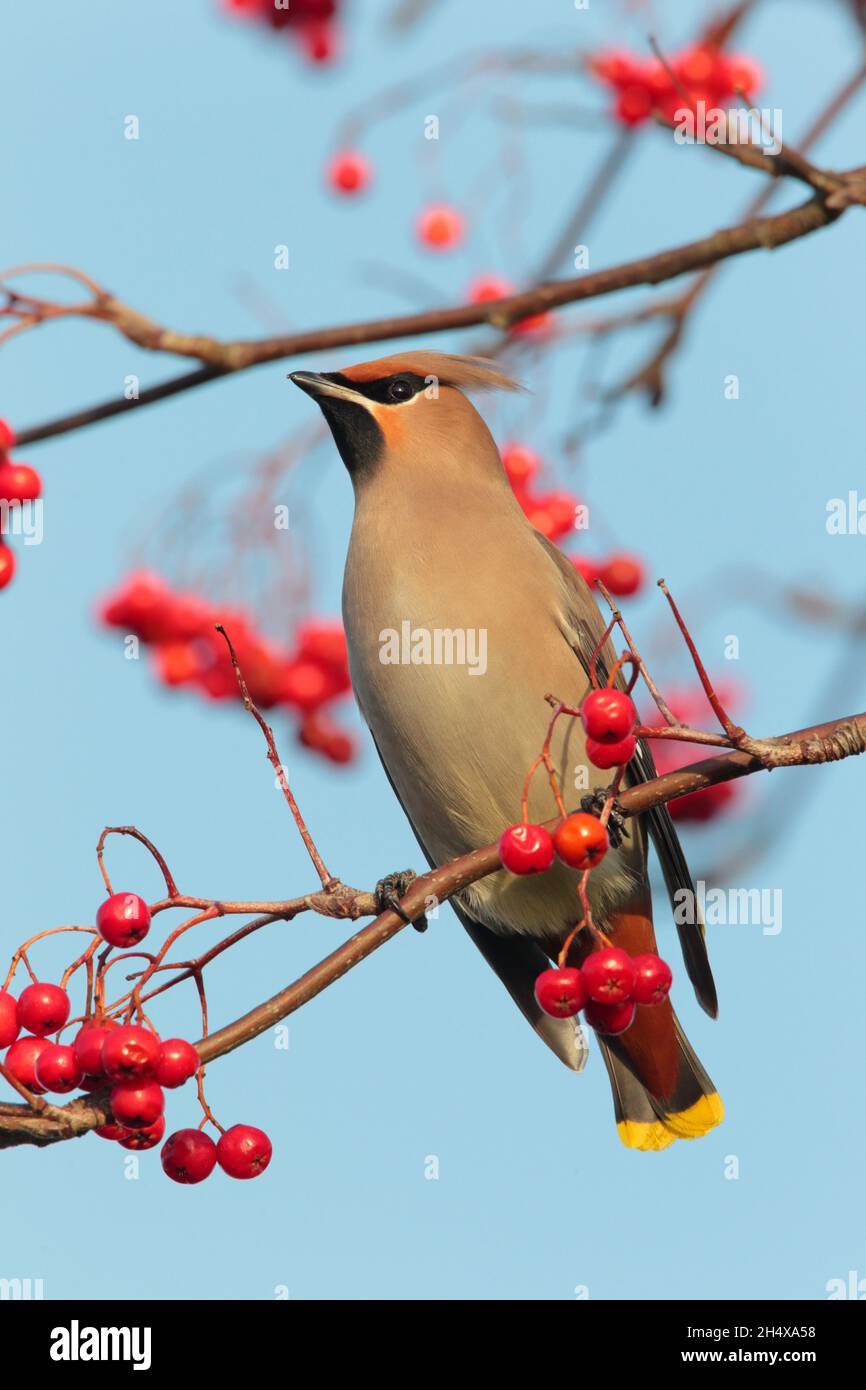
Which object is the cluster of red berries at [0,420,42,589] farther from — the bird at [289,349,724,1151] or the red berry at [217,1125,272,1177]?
the bird at [289,349,724,1151]

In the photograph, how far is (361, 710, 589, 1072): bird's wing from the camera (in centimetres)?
445

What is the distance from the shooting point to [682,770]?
8.37 feet

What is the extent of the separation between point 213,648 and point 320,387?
0.82 m

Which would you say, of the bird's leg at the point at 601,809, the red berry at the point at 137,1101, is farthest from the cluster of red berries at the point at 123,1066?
the bird's leg at the point at 601,809

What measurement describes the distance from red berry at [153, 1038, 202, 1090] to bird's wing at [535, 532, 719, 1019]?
1973mm

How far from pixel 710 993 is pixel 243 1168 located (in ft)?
→ 6.04

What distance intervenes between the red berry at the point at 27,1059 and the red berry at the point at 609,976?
2.72ft

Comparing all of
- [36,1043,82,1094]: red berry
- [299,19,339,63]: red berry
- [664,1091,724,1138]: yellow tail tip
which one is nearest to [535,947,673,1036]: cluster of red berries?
[36,1043,82,1094]: red berry

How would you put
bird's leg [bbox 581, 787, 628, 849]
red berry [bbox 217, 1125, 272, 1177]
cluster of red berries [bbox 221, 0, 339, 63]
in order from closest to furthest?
red berry [bbox 217, 1125, 272, 1177] → bird's leg [bbox 581, 787, 628, 849] → cluster of red berries [bbox 221, 0, 339, 63]

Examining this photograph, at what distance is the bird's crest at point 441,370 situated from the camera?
462 centimetres

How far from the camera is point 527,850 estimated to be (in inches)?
95.7

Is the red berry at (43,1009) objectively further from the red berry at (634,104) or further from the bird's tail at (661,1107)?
the red berry at (634,104)

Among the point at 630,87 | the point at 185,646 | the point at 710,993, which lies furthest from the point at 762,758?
the point at 630,87

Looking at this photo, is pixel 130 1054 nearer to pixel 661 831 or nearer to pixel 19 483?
pixel 19 483
